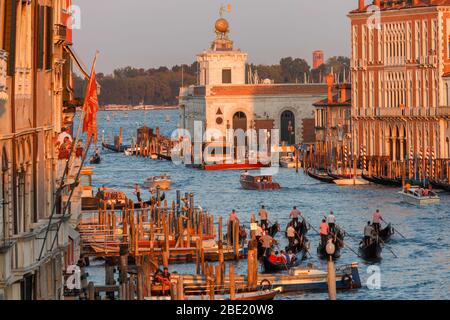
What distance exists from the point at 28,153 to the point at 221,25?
85.9 m

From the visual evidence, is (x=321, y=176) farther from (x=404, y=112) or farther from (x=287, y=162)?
(x=287, y=162)

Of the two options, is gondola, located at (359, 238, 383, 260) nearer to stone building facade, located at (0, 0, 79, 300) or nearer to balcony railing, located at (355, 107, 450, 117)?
stone building facade, located at (0, 0, 79, 300)

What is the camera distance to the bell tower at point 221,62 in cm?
9975

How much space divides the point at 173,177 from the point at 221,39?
30190mm

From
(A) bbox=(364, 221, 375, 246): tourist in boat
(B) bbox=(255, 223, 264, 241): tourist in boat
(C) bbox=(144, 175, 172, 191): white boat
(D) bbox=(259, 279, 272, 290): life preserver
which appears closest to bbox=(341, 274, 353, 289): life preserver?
(D) bbox=(259, 279, 272, 290): life preserver

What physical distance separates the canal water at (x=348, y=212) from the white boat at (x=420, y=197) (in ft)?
1.02

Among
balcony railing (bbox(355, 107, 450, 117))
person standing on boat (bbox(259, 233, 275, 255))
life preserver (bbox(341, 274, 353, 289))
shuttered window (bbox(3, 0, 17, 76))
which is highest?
balcony railing (bbox(355, 107, 450, 117))

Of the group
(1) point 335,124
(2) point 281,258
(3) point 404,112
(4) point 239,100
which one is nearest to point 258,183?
(3) point 404,112

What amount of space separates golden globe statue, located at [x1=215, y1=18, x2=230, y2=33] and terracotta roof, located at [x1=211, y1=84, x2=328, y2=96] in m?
5.31

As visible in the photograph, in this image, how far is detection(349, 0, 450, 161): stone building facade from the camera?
61469 millimetres

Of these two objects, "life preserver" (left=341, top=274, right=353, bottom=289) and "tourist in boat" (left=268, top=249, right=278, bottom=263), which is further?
"tourist in boat" (left=268, top=249, right=278, bottom=263)

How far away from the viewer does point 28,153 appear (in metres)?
15.7

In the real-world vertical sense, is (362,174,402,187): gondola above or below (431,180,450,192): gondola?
above
